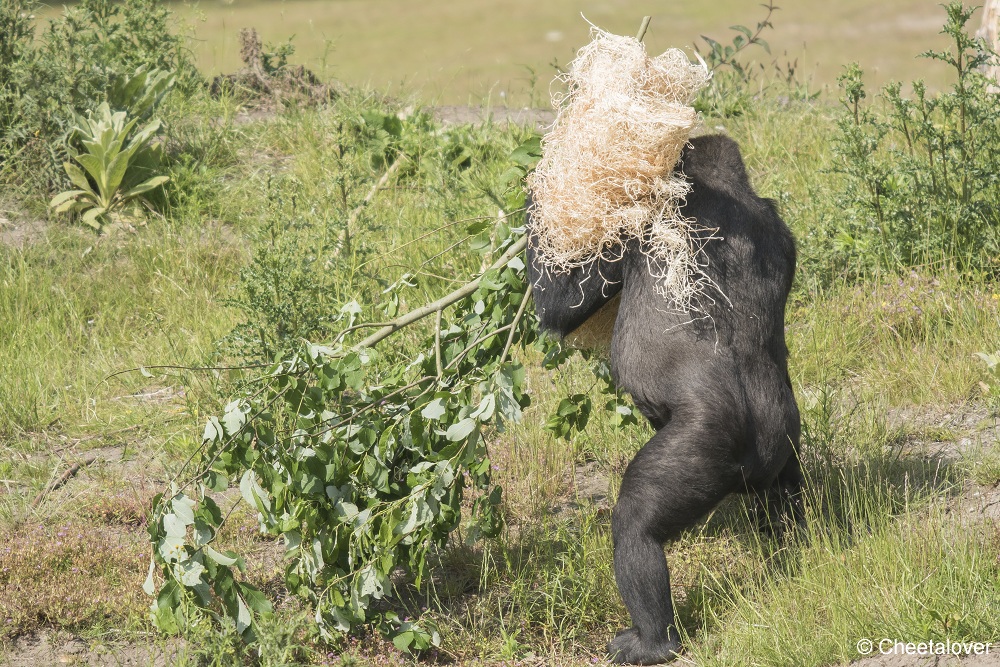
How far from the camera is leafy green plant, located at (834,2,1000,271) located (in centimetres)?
545

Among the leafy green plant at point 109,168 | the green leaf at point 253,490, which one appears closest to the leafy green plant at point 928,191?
the green leaf at point 253,490

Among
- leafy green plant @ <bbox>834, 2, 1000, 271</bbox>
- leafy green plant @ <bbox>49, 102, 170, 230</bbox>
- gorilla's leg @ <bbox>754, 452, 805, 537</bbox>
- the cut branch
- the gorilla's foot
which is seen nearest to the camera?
the gorilla's foot

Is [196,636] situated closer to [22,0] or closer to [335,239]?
[335,239]

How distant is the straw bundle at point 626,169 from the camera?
331cm

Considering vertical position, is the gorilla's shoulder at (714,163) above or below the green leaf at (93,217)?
above

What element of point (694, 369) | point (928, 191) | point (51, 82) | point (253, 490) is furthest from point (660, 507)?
point (51, 82)

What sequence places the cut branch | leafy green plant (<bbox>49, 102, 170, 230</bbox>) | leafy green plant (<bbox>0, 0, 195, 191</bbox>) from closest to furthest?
1. the cut branch
2. leafy green plant (<bbox>49, 102, 170, 230</bbox>)
3. leafy green plant (<bbox>0, 0, 195, 191</bbox>)

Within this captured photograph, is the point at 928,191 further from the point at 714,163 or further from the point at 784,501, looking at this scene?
the point at 714,163

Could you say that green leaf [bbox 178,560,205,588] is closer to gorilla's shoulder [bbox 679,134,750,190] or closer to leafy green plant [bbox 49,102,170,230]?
gorilla's shoulder [bbox 679,134,750,190]

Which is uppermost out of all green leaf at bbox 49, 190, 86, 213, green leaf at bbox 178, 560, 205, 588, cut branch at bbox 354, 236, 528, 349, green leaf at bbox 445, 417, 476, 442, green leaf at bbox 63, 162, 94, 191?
cut branch at bbox 354, 236, 528, 349

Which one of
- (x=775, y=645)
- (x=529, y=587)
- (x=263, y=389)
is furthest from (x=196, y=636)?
(x=775, y=645)

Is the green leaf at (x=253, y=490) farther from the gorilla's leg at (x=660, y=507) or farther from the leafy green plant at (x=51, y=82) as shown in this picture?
the leafy green plant at (x=51, y=82)

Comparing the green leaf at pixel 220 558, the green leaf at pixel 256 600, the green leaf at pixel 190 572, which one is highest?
the green leaf at pixel 220 558

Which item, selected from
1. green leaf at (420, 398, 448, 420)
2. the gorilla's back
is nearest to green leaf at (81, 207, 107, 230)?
green leaf at (420, 398, 448, 420)
